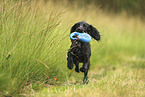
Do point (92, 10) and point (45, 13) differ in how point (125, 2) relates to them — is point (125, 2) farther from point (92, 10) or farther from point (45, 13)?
point (45, 13)

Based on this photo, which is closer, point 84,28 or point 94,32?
point 84,28

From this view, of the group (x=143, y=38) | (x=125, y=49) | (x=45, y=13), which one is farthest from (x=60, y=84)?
(x=143, y=38)

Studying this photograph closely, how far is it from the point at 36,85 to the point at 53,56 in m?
0.53

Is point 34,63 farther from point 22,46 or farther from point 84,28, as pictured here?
point 84,28

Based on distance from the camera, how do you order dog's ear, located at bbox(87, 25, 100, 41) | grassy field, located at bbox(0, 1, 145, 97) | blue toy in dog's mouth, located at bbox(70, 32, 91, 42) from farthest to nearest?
dog's ear, located at bbox(87, 25, 100, 41), blue toy in dog's mouth, located at bbox(70, 32, 91, 42), grassy field, located at bbox(0, 1, 145, 97)

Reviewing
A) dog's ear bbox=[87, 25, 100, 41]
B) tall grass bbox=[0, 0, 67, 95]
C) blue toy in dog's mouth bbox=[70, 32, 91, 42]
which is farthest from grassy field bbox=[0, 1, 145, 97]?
dog's ear bbox=[87, 25, 100, 41]

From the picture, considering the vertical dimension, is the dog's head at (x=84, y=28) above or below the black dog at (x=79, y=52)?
above

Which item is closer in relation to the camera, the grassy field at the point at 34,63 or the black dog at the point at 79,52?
the grassy field at the point at 34,63

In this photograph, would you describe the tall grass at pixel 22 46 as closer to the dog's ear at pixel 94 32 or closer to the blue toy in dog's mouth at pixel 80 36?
the blue toy in dog's mouth at pixel 80 36

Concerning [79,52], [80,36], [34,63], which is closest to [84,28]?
[80,36]

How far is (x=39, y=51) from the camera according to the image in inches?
129

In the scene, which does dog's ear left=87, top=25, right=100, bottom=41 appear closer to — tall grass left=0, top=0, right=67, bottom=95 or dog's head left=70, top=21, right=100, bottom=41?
dog's head left=70, top=21, right=100, bottom=41

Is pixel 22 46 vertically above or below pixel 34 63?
above

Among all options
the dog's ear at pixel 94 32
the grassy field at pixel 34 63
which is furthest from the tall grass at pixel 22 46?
the dog's ear at pixel 94 32
